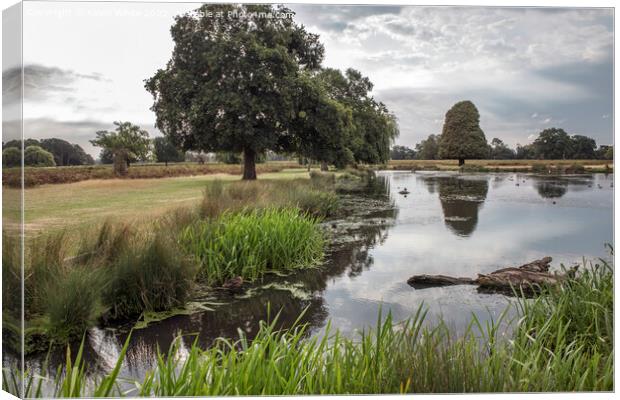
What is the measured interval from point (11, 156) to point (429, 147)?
292cm

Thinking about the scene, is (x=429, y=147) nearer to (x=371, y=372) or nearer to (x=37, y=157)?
(x=371, y=372)

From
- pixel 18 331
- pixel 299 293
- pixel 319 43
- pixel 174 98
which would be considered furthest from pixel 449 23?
pixel 18 331

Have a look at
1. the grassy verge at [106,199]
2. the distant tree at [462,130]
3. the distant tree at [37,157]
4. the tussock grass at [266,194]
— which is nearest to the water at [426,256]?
the distant tree at [462,130]

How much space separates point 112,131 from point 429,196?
2595 mm

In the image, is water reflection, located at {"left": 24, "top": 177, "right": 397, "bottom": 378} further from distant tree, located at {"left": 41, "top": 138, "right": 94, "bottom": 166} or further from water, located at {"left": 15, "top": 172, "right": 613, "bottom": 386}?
distant tree, located at {"left": 41, "top": 138, "right": 94, "bottom": 166}

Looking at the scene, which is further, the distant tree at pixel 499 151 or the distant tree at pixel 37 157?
the distant tree at pixel 499 151

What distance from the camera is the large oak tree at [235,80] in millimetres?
3393

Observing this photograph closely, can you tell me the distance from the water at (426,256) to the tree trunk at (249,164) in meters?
0.98

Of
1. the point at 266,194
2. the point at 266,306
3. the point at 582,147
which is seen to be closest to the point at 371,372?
the point at 266,306

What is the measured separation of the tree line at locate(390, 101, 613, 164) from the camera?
3525mm

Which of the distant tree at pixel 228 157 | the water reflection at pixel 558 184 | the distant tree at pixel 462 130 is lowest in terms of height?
the water reflection at pixel 558 184

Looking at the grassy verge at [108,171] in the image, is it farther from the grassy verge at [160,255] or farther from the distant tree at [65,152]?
the grassy verge at [160,255]

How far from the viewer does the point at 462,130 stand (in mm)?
3541

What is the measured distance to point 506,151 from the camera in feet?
12.3
